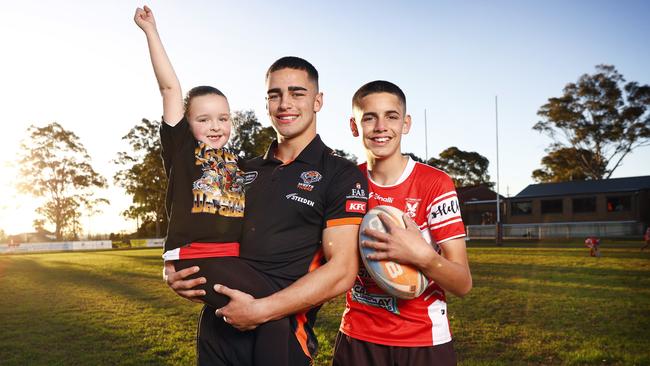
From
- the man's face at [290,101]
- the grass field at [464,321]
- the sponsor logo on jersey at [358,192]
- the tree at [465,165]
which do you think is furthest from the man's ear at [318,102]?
the tree at [465,165]

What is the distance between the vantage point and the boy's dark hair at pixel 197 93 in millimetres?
3111

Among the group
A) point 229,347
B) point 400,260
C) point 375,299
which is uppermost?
point 400,260

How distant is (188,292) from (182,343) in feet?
18.1

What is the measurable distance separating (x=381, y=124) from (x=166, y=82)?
1383 mm

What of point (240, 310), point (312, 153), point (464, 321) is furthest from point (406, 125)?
point (464, 321)

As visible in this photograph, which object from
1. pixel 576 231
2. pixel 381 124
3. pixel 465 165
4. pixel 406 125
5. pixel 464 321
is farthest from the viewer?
pixel 465 165

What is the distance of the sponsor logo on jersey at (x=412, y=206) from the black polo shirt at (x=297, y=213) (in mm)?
500

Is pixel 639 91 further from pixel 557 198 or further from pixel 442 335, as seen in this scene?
pixel 442 335

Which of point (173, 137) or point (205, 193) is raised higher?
point (173, 137)

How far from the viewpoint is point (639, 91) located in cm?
5028

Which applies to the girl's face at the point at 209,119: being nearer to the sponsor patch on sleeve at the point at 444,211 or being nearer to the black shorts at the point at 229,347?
the black shorts at the point at 229,347

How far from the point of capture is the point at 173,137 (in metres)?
2.96

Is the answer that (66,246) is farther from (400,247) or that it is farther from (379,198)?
(400,247)

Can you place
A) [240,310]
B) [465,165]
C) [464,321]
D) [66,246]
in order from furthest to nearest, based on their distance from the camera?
[465,165], [66,246], [464,321], [240,310]
